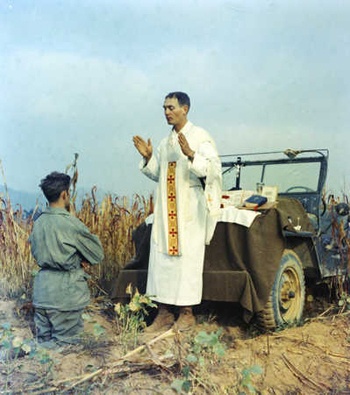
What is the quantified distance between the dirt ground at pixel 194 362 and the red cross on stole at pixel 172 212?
72cm

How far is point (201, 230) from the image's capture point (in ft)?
14.3

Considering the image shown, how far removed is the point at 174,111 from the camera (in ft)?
14.3

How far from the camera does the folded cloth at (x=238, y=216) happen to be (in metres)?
4.30

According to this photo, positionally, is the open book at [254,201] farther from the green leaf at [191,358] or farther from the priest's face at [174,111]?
the green leaf at [191,358]

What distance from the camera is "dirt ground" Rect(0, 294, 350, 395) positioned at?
9.82 ft

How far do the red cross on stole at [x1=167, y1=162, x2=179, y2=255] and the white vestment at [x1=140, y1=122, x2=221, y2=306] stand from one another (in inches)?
1.3

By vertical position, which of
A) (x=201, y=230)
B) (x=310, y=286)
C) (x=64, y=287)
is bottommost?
(x=310, y=286)

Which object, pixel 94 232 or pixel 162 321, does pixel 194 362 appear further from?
pixel 94 232

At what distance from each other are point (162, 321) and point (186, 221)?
2.82ft

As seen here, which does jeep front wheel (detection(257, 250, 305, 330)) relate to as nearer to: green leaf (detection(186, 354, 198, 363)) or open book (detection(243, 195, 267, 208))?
open book (detection(243, 195, 267, 208))

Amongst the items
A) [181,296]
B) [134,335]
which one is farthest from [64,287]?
[181,296]

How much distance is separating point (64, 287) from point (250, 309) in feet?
4.76

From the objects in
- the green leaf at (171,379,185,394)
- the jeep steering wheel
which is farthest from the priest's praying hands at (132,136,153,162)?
the green leaf at (171,379,185,394)

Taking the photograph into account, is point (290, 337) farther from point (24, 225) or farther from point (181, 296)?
point (24, 225)
